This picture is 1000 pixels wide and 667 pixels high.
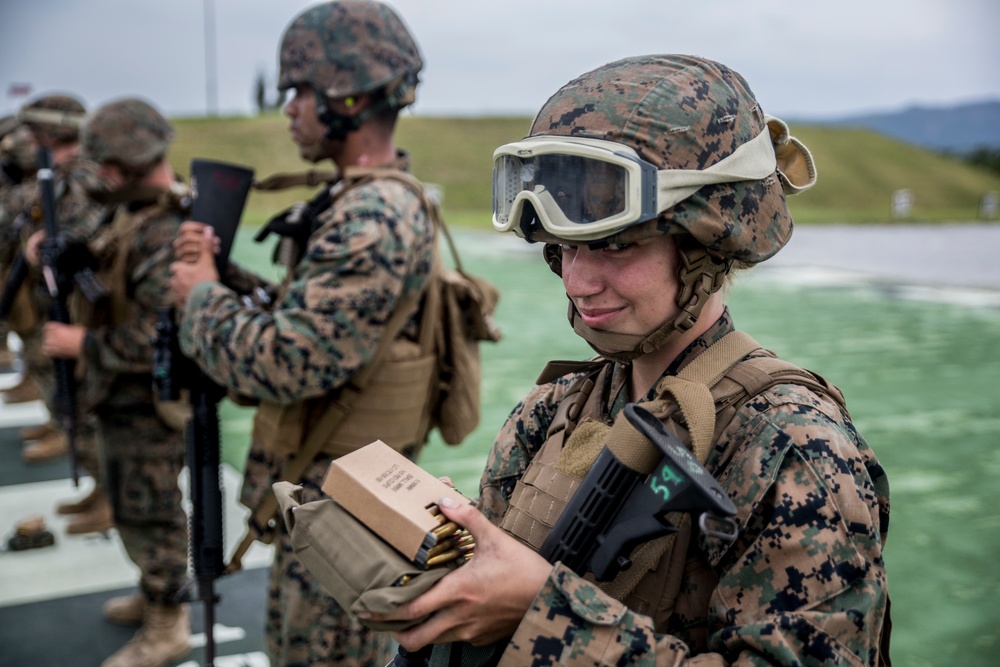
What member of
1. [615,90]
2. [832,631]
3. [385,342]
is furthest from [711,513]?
[385,342]

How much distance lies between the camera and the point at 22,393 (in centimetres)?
795

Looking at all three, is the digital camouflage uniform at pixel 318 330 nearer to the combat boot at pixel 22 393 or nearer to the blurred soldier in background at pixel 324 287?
the blurred soldier in background at pixel 324 287

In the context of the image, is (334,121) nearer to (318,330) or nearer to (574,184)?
(318,330)

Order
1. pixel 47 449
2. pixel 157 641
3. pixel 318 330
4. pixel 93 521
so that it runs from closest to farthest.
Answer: pixel 318 330 < pixel 157 641 < pixel 93 521 < pixel 47 449

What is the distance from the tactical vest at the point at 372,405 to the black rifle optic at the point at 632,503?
5.14ft

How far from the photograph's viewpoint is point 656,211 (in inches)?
54.4

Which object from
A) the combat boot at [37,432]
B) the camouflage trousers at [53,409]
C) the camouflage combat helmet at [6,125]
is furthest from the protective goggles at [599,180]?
the camouflage combat helmet at [6,125]

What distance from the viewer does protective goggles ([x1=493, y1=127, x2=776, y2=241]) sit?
1381mm

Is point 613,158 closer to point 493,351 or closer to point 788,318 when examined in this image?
point 493,351

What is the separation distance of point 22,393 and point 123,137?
4.97 meters

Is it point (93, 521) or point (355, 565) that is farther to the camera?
point (93, 521)

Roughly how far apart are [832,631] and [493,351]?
784cm

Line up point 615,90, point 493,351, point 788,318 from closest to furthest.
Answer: point 615,90
point 493,351
point 788,318

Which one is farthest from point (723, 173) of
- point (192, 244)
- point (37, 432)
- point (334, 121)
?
point (37, 432)
